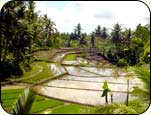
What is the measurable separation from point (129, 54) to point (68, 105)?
4.63 ft

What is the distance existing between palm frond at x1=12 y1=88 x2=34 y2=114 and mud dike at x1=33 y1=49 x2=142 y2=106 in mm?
1705

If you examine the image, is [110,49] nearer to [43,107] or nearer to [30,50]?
[30,50]

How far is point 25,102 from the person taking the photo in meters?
2.05

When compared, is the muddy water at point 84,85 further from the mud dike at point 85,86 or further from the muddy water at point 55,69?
the muddy water at point 55,69

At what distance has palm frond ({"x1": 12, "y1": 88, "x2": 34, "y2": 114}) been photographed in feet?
6.68

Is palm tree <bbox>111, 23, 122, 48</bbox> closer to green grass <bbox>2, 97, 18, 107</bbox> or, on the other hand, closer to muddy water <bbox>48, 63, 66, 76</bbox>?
muddy water <bbox>48, 63, 66, 76</bbox>

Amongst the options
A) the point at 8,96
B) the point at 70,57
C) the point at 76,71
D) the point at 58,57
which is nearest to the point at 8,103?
the point at 8,96

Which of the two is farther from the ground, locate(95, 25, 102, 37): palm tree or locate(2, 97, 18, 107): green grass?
locate(95, 25, 102, 37): palm tree

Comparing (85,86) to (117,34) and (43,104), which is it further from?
(117,34)

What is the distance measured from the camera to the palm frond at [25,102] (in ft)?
6.68

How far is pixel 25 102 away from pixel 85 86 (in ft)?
8.48

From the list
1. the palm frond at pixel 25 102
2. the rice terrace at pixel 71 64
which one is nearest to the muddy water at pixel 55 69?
the rice terrace at pixel 71 64

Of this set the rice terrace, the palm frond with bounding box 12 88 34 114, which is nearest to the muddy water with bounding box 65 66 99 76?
the rice terrace

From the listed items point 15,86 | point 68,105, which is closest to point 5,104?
point 15,86
